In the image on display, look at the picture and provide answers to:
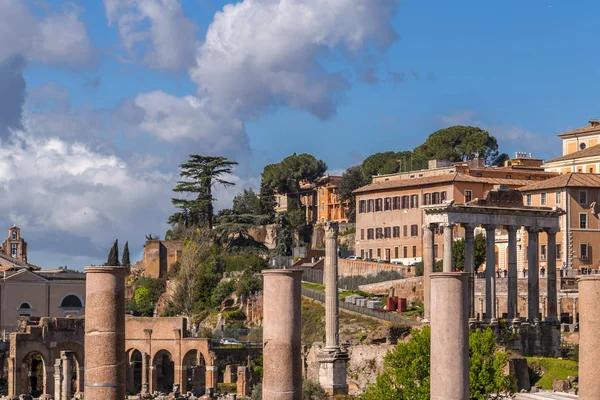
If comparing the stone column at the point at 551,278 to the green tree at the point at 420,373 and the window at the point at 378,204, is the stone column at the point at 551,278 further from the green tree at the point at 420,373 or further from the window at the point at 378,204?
the window at the point at 378,204

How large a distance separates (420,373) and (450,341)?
1901cm

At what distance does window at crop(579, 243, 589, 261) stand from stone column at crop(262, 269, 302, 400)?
159 feet

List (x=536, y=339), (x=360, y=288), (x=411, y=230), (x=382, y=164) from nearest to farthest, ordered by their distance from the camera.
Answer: (x=536, y=339) < (x=360, y=288) < (x=411, y=230) < (x=382, y=164)

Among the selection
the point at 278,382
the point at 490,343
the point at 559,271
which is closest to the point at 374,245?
the point at 559,271

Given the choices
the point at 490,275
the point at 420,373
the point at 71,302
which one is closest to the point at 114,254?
the point at 71,302

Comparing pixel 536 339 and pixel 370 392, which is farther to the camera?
pixel 536 339

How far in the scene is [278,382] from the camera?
1706cm

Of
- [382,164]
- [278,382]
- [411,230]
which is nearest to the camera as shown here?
[278,382]

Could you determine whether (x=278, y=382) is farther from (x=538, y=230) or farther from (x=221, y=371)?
(x=221, y=371)

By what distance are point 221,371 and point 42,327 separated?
10.8 m

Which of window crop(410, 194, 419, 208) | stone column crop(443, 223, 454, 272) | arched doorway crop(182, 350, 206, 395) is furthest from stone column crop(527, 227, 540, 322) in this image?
window crop(410, 194, 419, 208)

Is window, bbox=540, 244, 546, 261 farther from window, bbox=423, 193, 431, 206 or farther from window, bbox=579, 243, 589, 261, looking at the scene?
window, bbox=423, 193, 431, 206

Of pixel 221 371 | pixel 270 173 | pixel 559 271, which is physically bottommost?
pixel 221 371

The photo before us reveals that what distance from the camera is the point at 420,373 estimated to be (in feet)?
113
